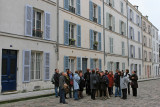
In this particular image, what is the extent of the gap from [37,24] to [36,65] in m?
2.95

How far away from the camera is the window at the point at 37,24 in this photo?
14766 millimetres

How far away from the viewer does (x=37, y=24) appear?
49.8 feet

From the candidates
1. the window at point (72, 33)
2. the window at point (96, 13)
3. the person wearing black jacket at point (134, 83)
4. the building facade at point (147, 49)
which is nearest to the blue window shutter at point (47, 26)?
the window at point (72, 33)

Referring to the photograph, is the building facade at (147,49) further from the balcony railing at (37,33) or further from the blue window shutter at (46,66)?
the balcony railing at (37,33)

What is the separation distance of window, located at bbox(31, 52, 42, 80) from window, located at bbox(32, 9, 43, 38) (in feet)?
4.51

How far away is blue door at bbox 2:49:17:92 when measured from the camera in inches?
489

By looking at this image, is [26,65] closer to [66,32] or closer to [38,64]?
[38,64]

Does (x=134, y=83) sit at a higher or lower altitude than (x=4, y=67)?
lower

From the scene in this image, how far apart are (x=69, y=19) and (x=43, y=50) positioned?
4.35 meters

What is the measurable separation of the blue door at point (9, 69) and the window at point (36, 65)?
1.50 meters

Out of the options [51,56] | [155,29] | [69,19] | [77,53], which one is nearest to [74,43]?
[77,53]

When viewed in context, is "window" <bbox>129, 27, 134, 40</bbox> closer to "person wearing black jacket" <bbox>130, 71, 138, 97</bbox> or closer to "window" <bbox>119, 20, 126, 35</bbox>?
"window" <bbox>119, 20, 126, 35</bbox>

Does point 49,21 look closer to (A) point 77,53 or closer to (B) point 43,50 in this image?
(B) point 43,50

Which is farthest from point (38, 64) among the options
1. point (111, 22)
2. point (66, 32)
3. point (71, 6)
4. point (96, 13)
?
point (111, 22)
